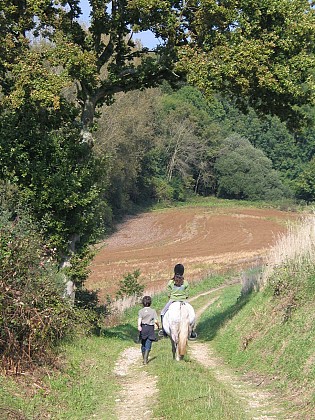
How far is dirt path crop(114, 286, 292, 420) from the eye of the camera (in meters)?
10.1

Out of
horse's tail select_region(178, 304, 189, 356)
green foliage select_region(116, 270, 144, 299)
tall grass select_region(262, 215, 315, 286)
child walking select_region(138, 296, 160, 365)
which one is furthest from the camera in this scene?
green foliage select_region(116, 270, 144, 299)

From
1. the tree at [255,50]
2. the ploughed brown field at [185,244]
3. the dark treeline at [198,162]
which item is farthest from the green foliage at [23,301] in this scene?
the dark treeline at [198,162]

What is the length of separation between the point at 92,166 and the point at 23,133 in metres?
2.24

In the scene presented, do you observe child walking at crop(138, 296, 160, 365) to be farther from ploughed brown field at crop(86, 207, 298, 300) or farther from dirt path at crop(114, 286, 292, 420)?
ploughed brown field at crop(86, 207, 298, 300)

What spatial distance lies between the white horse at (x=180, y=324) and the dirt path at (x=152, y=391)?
979 millimetres

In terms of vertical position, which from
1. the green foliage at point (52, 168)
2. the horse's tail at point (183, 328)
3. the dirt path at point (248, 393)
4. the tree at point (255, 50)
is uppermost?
the tree at point (255, 50)

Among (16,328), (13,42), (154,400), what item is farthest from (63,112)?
(154,400)

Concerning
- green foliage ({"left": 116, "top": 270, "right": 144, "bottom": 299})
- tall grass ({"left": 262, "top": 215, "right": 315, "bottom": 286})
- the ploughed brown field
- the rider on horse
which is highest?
tall grass ({"left": 262, "top": 215, "right": 315, "bottom": 286})

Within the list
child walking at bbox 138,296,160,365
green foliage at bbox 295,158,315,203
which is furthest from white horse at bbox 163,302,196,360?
green foliage at bbox 295,158,315,203

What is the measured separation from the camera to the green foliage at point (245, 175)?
102 meters

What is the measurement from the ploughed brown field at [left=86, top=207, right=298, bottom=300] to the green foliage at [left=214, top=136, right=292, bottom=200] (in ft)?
40.6

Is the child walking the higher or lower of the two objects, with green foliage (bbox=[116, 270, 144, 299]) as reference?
higher

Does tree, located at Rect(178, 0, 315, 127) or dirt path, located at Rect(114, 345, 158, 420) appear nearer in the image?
dirt path, located at Rect(114, 345, 158, 420)

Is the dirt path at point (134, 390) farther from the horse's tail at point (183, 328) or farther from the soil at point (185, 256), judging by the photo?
the horse's tail at point (183, 328)
